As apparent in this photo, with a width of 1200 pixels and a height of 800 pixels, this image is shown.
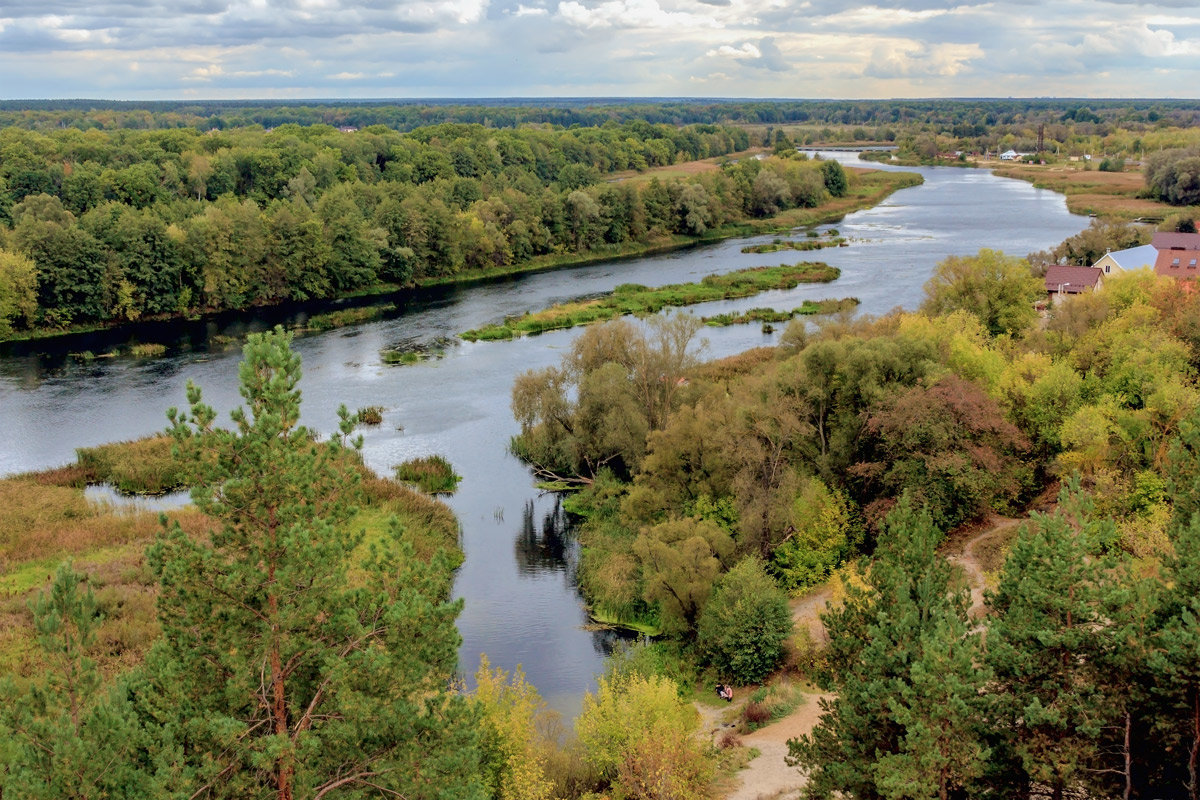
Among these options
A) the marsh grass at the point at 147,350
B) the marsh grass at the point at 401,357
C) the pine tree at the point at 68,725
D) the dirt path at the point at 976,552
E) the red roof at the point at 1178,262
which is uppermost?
the red roof at the point at 1178,262

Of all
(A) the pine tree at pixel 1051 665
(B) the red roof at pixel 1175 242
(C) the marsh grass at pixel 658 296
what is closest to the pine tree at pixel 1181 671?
(A) the pine tree at pixel 1051 665

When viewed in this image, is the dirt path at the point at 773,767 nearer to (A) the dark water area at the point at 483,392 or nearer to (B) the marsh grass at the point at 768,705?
(B) the marsh grass at the point at 768,705

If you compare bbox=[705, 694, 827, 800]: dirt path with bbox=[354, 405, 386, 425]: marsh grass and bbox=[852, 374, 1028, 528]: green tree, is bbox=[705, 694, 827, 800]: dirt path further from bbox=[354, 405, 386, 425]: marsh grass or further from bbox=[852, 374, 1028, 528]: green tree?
bbox=[354, 405, 386, 425]: marsh grass

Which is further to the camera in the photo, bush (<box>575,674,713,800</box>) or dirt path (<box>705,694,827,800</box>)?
dirt path (<box>705,694,827,800</box>)

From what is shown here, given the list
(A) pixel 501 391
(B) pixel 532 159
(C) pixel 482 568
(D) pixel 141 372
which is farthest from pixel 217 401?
(B) pixel 532 159

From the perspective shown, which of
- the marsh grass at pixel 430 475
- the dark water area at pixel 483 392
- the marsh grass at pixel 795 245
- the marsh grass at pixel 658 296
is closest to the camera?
the dark water area at pixel 483 392

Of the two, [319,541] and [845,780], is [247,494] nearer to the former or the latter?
[319,541]

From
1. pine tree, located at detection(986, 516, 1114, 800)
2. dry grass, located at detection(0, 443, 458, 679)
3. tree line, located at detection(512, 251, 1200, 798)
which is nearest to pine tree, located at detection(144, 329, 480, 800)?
tree line, located at detection(512, 251, 1200, 798)
